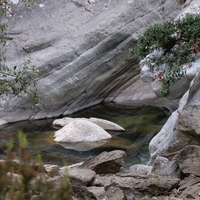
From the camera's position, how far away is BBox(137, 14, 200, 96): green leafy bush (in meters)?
8.52

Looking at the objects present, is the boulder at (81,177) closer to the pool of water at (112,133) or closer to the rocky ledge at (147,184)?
the rocky ledge at (147,184)

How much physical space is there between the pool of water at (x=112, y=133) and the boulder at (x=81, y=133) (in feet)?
0.86

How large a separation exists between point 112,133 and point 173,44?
15.2ft

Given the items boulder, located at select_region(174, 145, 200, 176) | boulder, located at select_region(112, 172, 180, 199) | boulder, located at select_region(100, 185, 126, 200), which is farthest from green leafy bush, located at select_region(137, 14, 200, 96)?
boulder, located at select_region(100, 185, 126, 200)

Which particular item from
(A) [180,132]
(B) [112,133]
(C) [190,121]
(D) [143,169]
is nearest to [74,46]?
(B) [112,133]

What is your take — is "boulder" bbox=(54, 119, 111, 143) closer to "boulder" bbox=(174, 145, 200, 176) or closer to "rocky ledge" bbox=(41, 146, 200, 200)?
"rocky ledge" bbox=(41, 146, 200, 200)

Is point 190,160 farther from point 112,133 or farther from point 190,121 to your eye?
point 112,133

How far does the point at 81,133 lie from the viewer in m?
12.7

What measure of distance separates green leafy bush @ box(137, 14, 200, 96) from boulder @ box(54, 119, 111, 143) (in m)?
3.71

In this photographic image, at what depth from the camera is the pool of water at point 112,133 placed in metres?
10.9

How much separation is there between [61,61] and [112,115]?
255 cm

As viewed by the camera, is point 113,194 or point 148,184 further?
point 148,184

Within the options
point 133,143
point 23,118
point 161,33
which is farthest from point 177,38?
point 23,118

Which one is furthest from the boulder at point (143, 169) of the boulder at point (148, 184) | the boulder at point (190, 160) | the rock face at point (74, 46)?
the rock face at point (74, 46)
